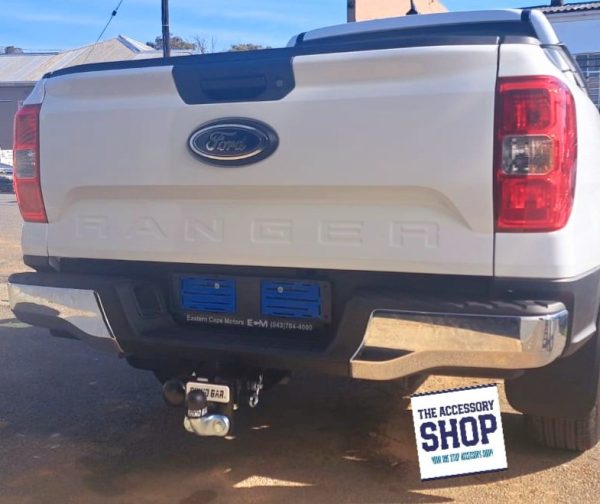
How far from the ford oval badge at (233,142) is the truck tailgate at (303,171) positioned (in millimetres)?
28

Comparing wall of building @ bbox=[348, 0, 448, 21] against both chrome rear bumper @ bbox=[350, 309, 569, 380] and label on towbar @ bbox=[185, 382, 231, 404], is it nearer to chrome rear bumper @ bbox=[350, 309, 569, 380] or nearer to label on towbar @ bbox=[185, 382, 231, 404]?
label on towbar @ bbox=[185, 382, 231, 404]

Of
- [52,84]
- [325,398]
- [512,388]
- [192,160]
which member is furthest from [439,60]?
[325,398]

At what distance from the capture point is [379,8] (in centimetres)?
962

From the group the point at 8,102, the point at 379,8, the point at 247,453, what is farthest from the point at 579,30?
the point at 8,102

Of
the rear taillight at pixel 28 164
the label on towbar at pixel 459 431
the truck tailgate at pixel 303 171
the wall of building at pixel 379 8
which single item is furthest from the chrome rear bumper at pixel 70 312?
the wall of building at pixel 379 8

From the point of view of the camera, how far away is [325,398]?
459 centimetres

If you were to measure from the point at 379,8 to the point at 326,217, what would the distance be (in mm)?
7477

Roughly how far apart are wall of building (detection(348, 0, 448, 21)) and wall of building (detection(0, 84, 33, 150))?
41200 millimetres

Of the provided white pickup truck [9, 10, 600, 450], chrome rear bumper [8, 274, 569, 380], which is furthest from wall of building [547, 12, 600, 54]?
chrome rear bumper [8, 274, 569, 380]

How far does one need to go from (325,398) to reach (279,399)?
278 millimetres

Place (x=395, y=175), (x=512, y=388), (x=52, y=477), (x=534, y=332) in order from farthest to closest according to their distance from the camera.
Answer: (x=52, y=477) < (x=512, y=388) < (x=395, y=175) < (x=534, y=332)

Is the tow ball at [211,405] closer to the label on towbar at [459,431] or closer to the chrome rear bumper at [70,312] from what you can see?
the chrome rear bumper at [70,312]

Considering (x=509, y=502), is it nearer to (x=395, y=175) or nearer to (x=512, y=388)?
(x=512, y=388)

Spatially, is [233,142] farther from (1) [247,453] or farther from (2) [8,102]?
(2) [8,102]
